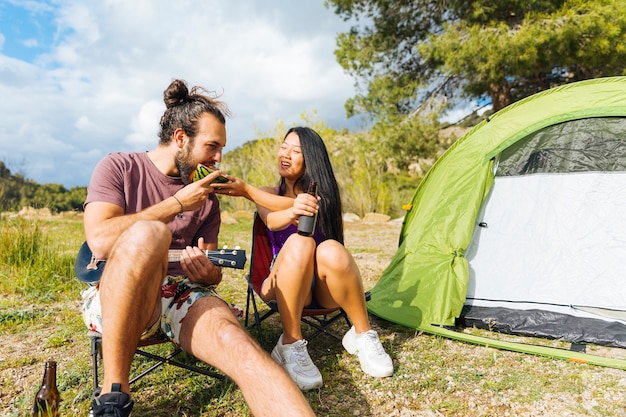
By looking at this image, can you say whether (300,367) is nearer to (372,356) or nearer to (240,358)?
(372,356)

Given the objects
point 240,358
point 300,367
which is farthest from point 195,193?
point 300,367

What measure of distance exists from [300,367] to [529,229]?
81.2 inches

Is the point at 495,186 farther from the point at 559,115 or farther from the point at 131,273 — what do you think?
the point at 131,273

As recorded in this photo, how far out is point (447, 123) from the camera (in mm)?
10070

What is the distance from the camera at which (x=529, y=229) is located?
3.31m

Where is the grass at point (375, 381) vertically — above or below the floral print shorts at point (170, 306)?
below

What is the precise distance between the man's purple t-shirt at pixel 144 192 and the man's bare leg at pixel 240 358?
44 centimetres

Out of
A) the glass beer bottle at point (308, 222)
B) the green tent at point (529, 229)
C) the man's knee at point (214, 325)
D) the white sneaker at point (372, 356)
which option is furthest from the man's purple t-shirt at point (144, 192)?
the green tent at point (529, 229)

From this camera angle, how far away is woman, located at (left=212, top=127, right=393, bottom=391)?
7.64 ft

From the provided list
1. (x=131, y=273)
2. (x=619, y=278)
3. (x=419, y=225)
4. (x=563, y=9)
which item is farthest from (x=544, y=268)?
(x=563, y=9)

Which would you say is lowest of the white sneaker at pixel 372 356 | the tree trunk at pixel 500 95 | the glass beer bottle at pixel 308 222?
the white sneaker at pixel 372 356

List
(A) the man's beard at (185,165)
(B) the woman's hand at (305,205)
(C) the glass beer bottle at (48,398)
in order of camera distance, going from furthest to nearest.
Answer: (A) the man's beard at (185,165) < (B) the woman's hand at (305,205) < (C) the glass beer bottle at (48,398)

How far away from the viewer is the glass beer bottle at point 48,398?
1872mm

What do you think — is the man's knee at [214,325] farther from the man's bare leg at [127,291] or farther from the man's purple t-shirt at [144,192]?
the man's purple t-shirt at [144,192]
